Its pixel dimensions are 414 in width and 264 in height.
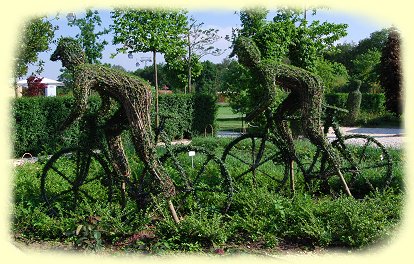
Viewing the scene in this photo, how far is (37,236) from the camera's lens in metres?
5.76

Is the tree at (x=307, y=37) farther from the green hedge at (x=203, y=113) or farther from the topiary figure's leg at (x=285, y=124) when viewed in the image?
the topiary figure's leg at (x=285, y=124)

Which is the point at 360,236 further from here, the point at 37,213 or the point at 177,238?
the point at 37,213

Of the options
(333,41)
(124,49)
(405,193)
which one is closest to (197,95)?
(124,49)

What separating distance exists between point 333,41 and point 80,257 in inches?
502

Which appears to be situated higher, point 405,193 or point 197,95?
point 197,95

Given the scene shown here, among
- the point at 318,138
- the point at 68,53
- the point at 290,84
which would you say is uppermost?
the point at 68,53

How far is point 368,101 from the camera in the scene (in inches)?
1057

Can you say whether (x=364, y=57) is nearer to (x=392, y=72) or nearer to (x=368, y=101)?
(x=368, y=101)

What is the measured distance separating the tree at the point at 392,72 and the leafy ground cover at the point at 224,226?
1444 centimetres

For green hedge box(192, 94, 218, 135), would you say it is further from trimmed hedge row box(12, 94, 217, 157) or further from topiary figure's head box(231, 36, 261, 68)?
topiary figure's head box(231, 36, 261, 68)

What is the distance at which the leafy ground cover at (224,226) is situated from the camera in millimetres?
5289

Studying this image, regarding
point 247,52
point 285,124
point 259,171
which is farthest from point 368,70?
point 247,52

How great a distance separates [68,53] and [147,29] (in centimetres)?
967

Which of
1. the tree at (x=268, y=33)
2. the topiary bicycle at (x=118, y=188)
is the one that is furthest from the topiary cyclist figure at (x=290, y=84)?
the tree at (x=268, y=33)
